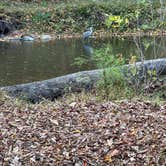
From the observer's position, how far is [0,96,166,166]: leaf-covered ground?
5.20 m

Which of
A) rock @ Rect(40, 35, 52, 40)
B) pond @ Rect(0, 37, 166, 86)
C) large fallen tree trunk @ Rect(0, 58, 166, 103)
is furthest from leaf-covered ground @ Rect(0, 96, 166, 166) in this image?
rock @ Rect(40, 35, 52, 40)

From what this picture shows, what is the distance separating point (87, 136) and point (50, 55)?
1147 cm

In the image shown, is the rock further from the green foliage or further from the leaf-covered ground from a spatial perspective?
the leaf-covered ground

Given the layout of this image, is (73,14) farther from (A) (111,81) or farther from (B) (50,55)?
(A) (111,81)

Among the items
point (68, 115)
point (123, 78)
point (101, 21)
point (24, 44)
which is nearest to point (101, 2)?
point (101, 21)

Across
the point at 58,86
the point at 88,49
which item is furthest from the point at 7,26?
the point at 58,86

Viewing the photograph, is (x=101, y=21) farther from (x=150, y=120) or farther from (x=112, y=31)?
(x=150, y=120)

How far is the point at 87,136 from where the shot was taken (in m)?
5.72

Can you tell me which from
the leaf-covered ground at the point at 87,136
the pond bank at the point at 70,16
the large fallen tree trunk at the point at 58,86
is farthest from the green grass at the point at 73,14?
the leaf-covered ground at the point at 87,136

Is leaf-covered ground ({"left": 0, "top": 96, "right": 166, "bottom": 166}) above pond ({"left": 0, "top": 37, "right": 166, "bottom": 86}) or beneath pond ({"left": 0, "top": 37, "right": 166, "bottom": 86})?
above

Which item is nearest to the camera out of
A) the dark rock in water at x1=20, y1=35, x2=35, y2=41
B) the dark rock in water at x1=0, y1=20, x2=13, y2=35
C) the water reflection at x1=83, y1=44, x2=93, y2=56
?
the water reflection at x1=83, y1=44, x2=93, y2=56

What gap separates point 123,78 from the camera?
9.02 m

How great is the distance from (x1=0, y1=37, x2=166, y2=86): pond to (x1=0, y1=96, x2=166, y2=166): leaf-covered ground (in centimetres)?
339

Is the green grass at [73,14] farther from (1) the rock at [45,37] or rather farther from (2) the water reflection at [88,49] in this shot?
(2) the water reflection at [88,49]
